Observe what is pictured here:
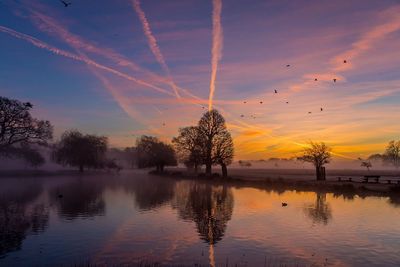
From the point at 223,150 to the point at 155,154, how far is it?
2076 inches

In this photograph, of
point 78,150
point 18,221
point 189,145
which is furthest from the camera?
point 78,150

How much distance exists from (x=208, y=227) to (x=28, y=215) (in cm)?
1487

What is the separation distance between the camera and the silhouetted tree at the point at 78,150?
119394 millimetres

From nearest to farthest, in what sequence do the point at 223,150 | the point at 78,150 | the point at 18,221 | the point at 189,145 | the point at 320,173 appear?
1. the point at 18,221
2. the point at 320,173
3. the point at 223,150
4. the point at 189,145
5. the point at 78,150

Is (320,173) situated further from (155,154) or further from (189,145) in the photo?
(155,154)

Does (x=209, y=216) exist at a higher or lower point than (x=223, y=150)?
lower

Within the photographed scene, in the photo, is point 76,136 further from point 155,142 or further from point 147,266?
point 147,266

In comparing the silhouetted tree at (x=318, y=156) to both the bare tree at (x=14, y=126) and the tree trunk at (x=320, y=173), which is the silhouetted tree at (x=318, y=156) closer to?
the tree trunk at (x=320, y=173)

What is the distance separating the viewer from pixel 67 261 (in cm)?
1717

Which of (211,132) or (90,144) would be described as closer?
(211,132)

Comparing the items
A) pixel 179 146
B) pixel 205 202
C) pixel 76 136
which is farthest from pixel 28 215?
pixel 76 136

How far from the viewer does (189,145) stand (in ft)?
337

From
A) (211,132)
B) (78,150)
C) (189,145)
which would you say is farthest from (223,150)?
(78,150)

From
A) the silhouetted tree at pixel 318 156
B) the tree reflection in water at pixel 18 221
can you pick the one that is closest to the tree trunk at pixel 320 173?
the silhouetted tree at pixel 318 156
